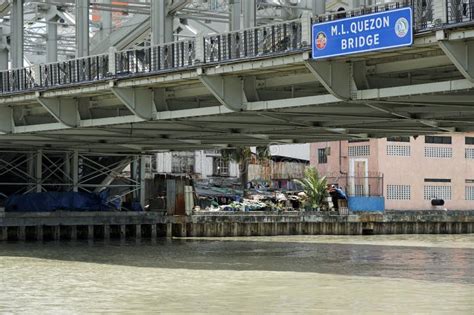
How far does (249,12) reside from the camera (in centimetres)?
4159

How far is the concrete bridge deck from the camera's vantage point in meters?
32.0

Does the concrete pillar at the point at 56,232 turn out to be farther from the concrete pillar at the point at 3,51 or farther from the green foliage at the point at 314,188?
the green foliage at the point at 314,188

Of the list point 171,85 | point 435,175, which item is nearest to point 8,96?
point 171,85

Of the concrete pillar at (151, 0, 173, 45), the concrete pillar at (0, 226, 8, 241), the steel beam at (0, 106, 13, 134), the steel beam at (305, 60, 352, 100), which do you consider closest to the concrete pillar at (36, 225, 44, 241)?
the concrete pillar at (0, 226, 8, 241)

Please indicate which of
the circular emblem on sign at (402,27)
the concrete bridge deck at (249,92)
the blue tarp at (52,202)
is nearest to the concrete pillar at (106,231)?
the blue tarp at (52,202)

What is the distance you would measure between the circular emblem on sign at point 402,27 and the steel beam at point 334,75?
330 cm

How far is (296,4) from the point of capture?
50.7 meters

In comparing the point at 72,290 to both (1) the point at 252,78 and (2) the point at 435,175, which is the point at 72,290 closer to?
(1) the point at 252,78

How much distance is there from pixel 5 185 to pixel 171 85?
26983 mm

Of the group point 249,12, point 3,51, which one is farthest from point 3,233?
point 249,12

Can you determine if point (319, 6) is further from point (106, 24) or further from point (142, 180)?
point (142, 180)

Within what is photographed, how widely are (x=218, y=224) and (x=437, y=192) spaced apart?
29.1 metres

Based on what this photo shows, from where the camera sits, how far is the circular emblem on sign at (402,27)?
29516mm

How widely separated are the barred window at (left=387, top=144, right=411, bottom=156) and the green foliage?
37.1 feet
